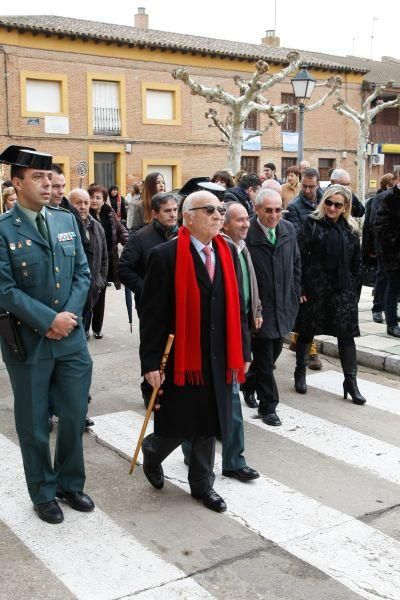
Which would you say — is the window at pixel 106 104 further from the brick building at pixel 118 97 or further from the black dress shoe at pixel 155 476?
the black dress shoe at pixel 155 476

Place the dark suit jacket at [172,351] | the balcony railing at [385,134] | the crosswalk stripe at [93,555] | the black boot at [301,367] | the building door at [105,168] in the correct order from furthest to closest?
the balcony railing at [385,134] < the building door at [105,168] < the black boot at [301,367] < the dark suit jacket at [172,351] < the crosswalk stripe at [93,555]

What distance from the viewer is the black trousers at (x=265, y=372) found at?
5.93m

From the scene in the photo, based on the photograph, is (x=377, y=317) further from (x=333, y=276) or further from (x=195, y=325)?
(x=195, y=325)

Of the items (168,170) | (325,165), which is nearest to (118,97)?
(168,170)

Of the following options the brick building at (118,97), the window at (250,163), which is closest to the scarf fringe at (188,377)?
the brick building at (118,97)

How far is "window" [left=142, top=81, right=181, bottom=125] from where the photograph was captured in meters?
32.8

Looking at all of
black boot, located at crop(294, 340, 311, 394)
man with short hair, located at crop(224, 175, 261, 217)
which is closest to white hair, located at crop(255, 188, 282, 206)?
black boot, located at crop(294, 340, 311, 394)

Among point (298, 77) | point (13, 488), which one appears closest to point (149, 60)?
point (298, 77)

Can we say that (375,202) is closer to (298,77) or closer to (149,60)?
(298,77)

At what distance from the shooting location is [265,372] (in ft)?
19.4

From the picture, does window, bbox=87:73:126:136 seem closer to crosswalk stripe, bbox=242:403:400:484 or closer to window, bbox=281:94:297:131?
window, bbox=281:94:297:131

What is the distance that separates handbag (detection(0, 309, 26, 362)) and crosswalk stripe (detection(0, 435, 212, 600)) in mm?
967

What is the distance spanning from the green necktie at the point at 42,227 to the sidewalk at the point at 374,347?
4734 millimetres

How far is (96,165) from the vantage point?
31844mm
